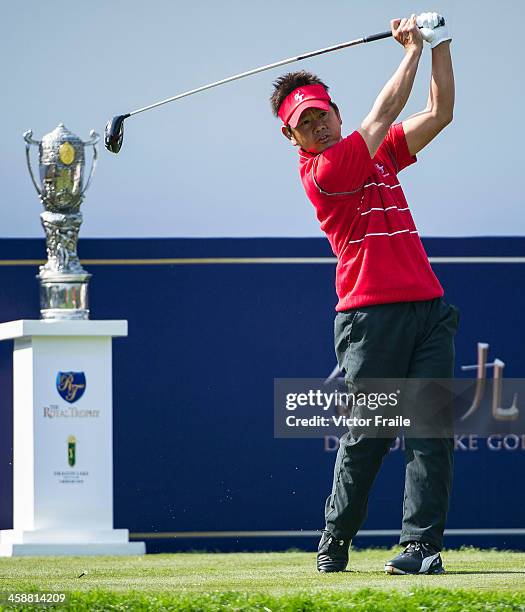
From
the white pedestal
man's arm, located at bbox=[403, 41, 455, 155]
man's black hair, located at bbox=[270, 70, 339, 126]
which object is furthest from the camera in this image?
the white pedestal

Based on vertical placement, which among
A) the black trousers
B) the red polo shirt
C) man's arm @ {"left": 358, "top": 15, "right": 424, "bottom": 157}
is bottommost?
the black trousers

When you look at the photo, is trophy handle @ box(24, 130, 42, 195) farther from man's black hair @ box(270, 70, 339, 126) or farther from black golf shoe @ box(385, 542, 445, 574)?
black golf shoe @ box(385, 542, 445, 574)

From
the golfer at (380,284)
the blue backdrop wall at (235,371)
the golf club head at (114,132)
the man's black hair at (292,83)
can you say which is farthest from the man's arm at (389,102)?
the blue backdrop wall at (235,371)

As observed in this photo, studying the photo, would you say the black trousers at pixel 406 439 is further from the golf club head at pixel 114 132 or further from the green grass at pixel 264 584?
the golf club head at pixel 114 132

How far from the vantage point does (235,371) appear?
6.26 metres

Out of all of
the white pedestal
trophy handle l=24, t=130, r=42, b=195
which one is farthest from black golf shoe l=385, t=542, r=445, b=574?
trophy handle l=24, t=130, r=42, b=195

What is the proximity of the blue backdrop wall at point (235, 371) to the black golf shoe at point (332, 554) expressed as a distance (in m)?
2.01

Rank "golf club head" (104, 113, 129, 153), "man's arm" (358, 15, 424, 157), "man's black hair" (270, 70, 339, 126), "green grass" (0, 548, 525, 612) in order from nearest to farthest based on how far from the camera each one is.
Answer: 1. "green grass" (0, 548, 525, 612)
2. "man's arm" (358, 15, 424, 157)
3. "man's black hair" (270, 70, 339, 126)
4. "golf club head" (104, 113, 129, 153)

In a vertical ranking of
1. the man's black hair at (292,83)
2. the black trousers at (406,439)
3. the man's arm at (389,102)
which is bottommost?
the black trousers at (406,439)

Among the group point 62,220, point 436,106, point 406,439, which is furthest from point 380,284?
point 62,220

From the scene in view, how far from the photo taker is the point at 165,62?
621 centimetres

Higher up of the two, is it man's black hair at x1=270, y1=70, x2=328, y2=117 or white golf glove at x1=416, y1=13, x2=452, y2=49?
white golf glove at x1=416, y1=13, x2=452, y2=49

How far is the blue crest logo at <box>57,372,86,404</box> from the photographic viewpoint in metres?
6.06

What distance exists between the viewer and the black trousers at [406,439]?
4012 millimetres
